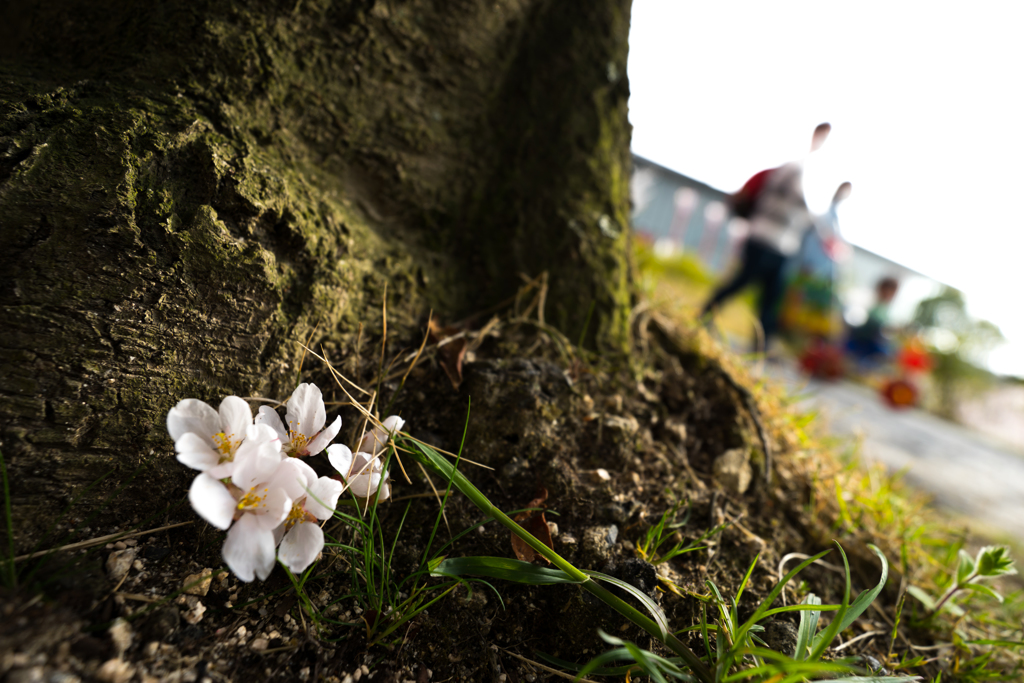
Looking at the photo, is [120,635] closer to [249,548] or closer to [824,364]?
[249,548]

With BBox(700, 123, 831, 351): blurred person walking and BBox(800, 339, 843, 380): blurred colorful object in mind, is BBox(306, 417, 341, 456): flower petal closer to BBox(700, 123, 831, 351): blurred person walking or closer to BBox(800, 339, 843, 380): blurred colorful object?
BBox(700, 123, 831, 351): blurred person walking

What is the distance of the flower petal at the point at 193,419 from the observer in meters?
0.82

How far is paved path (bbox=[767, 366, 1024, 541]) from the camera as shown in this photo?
9.90ft

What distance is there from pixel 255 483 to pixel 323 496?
0.38ft

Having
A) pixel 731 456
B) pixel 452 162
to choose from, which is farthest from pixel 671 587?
pixel 452 162

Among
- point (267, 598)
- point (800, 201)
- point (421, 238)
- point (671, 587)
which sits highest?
point (800, 201)

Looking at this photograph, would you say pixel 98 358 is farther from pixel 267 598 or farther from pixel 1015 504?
pixel 1015 504

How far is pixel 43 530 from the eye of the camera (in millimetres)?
840

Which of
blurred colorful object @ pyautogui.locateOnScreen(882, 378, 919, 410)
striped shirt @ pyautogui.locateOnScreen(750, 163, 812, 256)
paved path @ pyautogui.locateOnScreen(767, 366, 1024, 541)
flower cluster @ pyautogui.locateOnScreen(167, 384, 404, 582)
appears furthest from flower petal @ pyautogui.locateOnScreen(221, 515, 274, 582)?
blurred colorful object @ pyautogui.locateOnScreen(882, 378, 919, 410)

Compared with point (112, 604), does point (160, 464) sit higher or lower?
higher

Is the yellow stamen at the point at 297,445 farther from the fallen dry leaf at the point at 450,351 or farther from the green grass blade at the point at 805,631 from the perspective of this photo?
the green grass blade at the point at 805,631

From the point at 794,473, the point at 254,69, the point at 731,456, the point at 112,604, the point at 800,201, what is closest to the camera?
the point at 112,604

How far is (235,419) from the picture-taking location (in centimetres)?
88

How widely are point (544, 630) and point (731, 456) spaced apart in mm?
835
